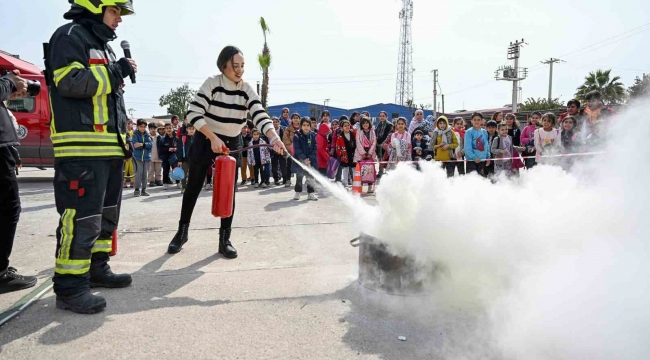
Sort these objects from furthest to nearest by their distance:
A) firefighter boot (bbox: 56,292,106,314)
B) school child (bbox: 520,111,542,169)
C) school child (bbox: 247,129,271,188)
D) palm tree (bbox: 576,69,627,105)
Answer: palm tree (bbox: 576,69,627,105), school child (bbox: 247,129,271,188), school child (bbox: 520,111,542,169), firefighter boot (bbox: 56,292,106,314)

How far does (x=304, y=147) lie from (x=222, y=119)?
501 centimetres

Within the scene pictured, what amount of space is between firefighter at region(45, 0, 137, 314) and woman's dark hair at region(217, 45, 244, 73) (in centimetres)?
110

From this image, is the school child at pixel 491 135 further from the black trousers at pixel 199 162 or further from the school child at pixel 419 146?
the black trousers at pixel 199 162

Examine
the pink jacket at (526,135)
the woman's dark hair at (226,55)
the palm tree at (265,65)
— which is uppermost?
the palm tree at (265,65)

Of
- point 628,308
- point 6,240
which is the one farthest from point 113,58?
point 628,308

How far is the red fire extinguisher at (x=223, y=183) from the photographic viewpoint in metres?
3.92

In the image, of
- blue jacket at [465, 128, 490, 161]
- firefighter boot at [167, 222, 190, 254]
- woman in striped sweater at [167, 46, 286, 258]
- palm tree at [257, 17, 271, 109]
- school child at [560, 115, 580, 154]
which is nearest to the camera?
woman in striped sweater at [167, 46, 286, 258]

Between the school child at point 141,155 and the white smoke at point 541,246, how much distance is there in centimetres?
723

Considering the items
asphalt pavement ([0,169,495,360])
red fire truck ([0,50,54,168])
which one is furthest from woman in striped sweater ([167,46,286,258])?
red fire truck ([0,50,54,168])

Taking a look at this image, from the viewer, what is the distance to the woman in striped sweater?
4.02m

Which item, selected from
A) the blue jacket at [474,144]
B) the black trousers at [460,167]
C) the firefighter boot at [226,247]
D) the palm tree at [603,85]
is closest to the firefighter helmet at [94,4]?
the firefighter boot at [226,247]

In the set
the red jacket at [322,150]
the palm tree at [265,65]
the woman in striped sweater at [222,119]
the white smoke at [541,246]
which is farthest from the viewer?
the palm tree at [265,65]

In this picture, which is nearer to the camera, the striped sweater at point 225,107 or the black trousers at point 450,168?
the striped sweater at point 225,107

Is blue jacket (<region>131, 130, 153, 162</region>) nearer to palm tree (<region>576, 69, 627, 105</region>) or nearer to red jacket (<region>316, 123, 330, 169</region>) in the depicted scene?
red jacket (<region>316, 123, 330, 169</region>)
